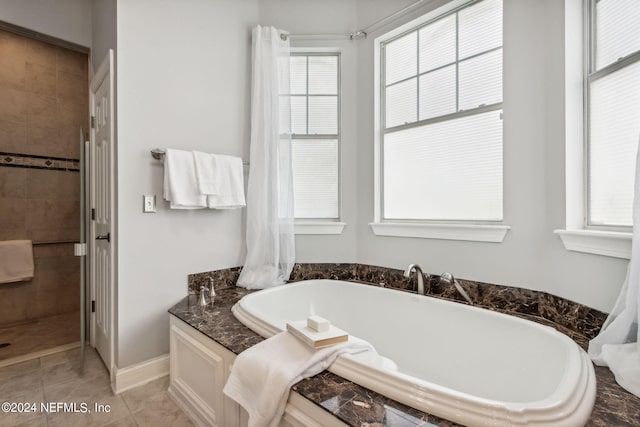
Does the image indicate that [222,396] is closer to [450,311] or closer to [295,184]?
[450,311]

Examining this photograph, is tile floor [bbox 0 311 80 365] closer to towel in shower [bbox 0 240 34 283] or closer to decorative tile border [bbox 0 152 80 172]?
towel in shower [bbox 0 240 34 283]

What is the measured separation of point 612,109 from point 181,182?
2.21 metres

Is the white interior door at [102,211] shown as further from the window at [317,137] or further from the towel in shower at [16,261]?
the window at [317,137]

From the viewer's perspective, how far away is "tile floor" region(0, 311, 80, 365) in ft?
7.36

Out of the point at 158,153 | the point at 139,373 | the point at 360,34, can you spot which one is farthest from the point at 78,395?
the point at 360,34

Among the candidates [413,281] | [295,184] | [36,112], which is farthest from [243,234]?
[36,112]

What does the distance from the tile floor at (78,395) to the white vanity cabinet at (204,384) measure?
11 centimetres

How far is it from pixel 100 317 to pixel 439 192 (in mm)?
2505

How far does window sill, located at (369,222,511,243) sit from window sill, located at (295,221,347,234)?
0.26m

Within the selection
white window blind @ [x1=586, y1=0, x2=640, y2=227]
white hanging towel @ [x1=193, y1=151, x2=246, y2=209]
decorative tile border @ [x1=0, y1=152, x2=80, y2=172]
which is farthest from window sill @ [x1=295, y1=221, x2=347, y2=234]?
decorative tile border @ [x1=0, y1=152, x2=80, y2=172]

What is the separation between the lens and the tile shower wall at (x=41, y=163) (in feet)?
8.93

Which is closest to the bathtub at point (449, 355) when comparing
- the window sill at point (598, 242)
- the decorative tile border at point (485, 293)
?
the decorative tile border at point (485, 293)

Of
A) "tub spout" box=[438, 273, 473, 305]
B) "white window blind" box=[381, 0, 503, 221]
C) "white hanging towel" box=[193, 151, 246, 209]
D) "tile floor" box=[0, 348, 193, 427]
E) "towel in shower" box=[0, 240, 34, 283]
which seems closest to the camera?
"tile floor" box=[0, 348, 193, 427]

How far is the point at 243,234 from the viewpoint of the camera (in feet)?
7.49
